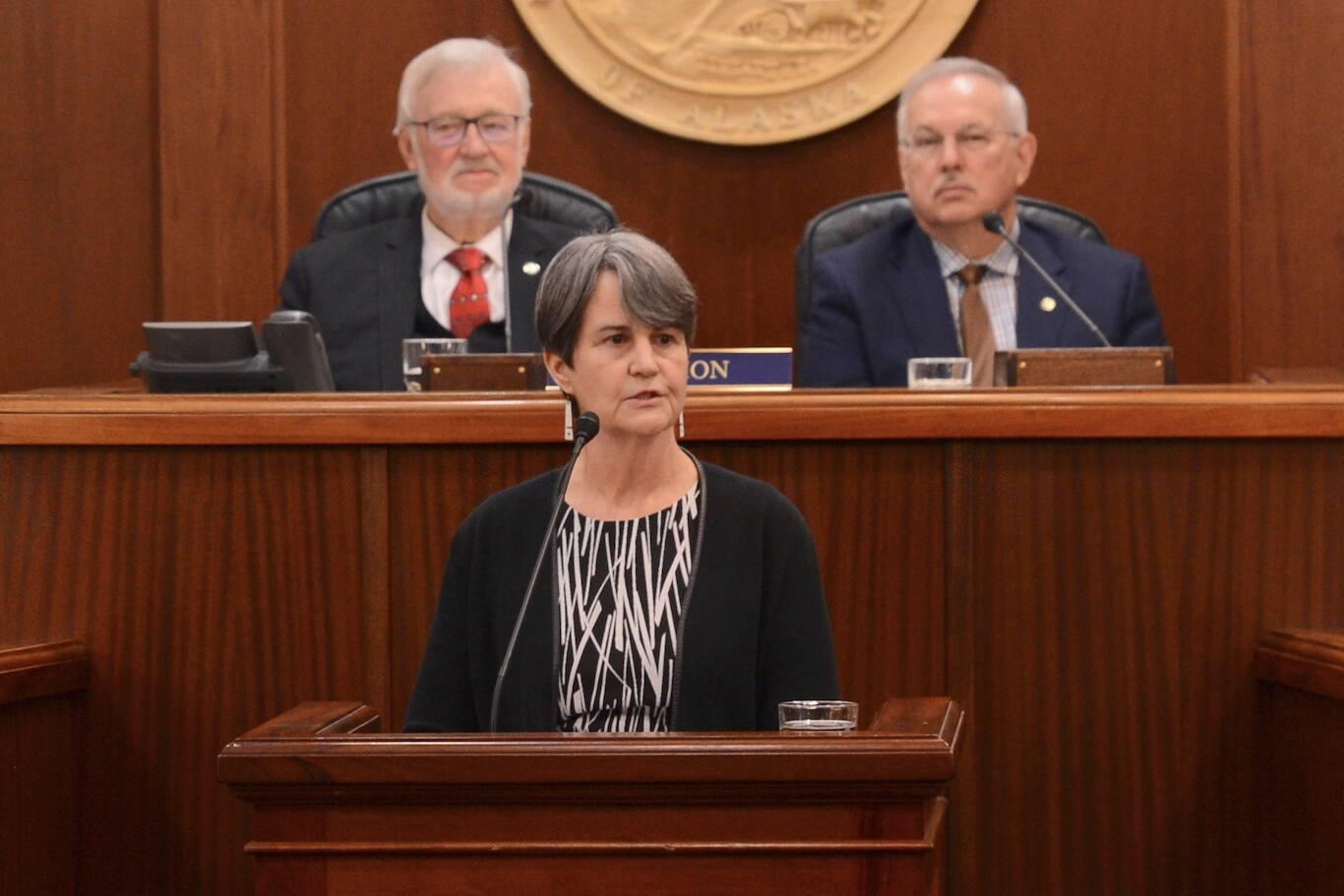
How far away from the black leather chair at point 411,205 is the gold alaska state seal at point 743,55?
754 mm

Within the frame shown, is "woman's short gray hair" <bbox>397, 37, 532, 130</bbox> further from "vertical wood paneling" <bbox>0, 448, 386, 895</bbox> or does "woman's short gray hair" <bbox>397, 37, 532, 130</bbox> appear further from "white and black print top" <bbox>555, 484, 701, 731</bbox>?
"white and black print top" <bbox>555, 484, 701, 731</bbox>

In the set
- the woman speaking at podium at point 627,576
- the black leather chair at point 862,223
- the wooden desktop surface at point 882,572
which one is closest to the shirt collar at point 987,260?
the black leather chair at point 862,223

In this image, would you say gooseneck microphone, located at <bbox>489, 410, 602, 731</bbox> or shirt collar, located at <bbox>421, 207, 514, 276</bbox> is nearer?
gooseneck microphone, located at <bbox>489, 410, 602, 731</bbox>

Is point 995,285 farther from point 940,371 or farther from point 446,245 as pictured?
point 446,245

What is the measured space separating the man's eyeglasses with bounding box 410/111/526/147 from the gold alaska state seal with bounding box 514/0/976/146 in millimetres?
804

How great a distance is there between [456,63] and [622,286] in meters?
2.03

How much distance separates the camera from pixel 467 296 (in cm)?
380

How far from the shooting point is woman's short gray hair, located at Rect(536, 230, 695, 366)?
1995 millimetres

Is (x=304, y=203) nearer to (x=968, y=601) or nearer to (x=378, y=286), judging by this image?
(x=378, y=286)

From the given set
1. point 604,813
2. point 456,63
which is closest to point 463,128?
point 456,63

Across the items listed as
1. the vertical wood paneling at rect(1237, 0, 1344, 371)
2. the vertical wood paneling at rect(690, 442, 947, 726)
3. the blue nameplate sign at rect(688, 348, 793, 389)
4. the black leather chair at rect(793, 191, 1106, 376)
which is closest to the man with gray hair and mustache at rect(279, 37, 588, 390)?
the black leather chair at rect(793, 191, 1106, 376)

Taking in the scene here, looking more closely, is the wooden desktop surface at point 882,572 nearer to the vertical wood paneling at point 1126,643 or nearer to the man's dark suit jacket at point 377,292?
the vertical wood paneling at point 1126,643

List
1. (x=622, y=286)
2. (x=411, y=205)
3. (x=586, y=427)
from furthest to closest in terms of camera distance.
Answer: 1. (x=411, y=205)
2. (x=622, y=286)
3. (x=586, y=427)

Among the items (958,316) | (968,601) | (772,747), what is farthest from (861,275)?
(772,747)
